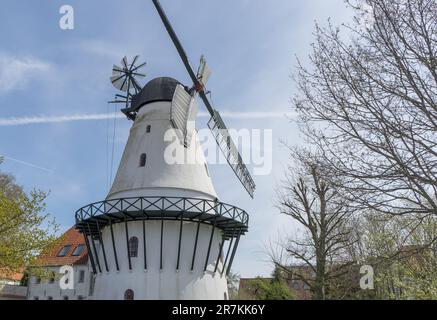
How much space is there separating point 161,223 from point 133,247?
5.61 ft

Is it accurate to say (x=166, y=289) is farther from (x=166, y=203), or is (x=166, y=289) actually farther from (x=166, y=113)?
(x=166, y=113)

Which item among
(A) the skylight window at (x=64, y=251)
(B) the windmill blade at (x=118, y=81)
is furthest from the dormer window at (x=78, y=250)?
(B) the windmill blade at (x=118, y=81)

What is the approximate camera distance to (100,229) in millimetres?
20578

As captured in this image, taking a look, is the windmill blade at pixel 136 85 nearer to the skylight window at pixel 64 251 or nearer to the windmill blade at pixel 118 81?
the windmill blade at pixel 118 81

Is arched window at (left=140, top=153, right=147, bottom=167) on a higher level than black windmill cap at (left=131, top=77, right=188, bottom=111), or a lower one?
lower

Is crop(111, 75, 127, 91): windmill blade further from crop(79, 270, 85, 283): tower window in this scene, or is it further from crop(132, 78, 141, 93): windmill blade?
crop(79, 270, 85, 283): tower window

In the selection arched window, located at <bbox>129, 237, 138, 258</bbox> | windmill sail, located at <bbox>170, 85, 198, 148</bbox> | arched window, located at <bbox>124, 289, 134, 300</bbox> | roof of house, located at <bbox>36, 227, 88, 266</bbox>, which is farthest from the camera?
roof of house, located at <bbox>36, 227, 88, 266</bbox>

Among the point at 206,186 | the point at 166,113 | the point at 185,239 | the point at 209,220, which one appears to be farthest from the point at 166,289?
the point at 166,113

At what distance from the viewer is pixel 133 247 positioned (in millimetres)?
19562

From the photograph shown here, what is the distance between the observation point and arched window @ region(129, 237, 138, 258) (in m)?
19.3

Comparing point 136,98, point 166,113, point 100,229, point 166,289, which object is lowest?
point 166,289

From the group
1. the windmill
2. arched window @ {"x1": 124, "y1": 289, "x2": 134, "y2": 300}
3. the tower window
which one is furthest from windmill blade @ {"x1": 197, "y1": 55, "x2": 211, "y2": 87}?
the tower window

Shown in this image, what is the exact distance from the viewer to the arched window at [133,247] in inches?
762
